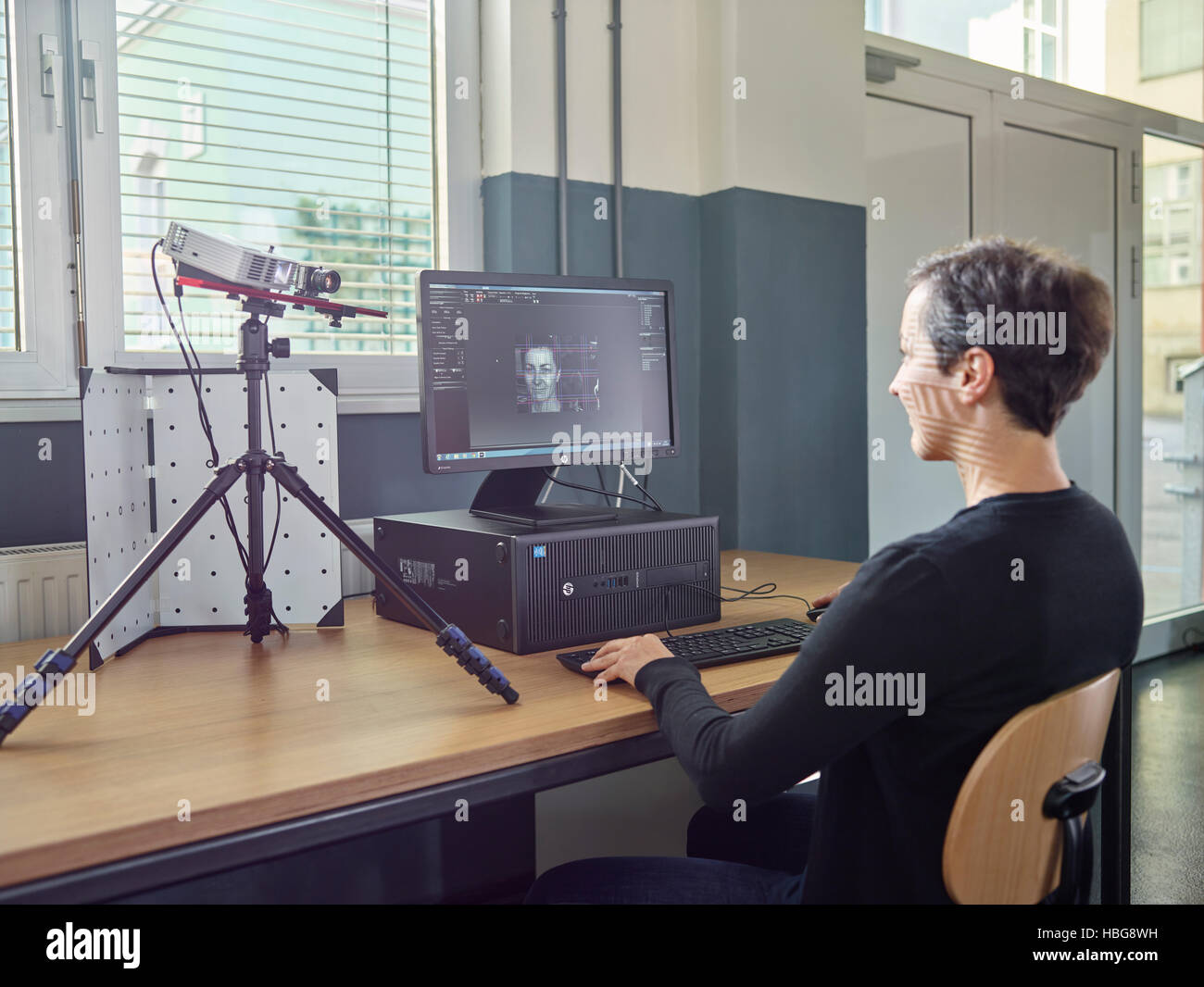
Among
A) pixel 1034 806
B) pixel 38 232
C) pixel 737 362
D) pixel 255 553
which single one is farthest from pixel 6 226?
pixel 1034 806

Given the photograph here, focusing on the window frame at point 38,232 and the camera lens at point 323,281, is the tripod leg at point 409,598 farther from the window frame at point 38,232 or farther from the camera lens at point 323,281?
the window frame at point 38,232

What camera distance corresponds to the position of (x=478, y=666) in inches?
48.6

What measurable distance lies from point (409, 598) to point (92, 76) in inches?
48.8

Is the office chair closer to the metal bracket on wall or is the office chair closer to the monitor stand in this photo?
the monitor stand

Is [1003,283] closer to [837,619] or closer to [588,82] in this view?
[837,619]

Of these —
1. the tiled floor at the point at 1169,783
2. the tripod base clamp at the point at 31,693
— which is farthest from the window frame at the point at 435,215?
the tiled floor at the point at 1169,783

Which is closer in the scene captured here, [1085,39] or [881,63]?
[881,63]

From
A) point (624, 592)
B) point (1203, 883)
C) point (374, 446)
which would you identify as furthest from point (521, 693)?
point (1203, 883)

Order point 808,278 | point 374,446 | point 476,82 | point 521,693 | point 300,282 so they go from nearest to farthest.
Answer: point 521,693
point 300,282
point 374,446
point 476,82
point 808,278

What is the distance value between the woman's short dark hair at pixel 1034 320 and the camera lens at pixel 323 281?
833 mm

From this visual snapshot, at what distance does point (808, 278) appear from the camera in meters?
2.66

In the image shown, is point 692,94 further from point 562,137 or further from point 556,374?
point 556,374

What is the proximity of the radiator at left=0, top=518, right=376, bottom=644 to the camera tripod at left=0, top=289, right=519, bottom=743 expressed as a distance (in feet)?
0.68
